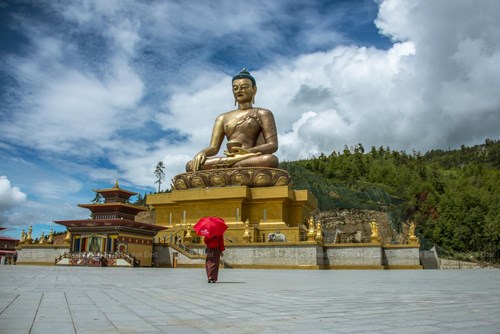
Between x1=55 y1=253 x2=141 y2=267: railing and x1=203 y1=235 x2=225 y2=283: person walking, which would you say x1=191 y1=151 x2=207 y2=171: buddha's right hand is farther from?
x1=203 y1=235 x2=225 y2=283: person walking

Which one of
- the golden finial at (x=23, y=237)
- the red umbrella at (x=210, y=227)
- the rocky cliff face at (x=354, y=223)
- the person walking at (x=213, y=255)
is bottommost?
the person walking at (x=213, y=255)

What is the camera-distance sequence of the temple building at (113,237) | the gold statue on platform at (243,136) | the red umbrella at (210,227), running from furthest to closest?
1. the gold statue on platform at (243,136)
2. the temple building at (113,237)
3. the red umbrella at (210,227)

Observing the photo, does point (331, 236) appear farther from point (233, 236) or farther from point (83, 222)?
point (83, 222)

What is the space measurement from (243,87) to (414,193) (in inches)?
1230

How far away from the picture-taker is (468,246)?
38469 millimetres

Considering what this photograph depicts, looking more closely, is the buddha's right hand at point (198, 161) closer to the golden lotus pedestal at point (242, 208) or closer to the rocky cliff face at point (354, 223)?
the golden lotus pedestal at point (242, 208)

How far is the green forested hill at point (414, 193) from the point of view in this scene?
3862cm

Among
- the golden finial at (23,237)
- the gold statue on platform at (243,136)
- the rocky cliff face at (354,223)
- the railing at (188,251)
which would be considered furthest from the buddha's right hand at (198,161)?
A: the rocky cliff face at (354,223)

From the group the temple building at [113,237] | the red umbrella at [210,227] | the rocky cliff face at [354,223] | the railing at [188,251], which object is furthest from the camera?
the rocky cliff face at [354,223]

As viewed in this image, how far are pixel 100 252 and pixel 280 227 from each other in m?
9.03

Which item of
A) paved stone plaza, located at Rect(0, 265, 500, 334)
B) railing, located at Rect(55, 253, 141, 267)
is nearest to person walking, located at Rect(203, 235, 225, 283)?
paved stone plaza, located at Rect(0, 265, 500, 334)

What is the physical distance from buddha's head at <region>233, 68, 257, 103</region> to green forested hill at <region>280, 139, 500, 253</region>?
561 inches

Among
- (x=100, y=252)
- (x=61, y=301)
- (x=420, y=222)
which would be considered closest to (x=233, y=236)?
(x=100, y=252)

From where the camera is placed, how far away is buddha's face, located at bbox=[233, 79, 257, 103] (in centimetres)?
2727
